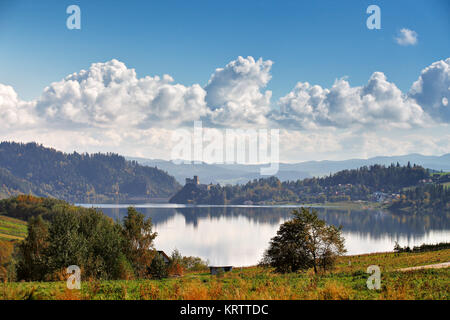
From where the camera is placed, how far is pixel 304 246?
117 ft

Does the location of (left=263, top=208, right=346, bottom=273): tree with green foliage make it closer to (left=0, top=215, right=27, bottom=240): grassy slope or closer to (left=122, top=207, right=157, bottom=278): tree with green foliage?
(left=122, top=207, right=157, bottom=278): tree with green foliage

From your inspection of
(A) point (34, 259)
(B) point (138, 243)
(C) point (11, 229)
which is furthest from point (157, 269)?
(C) point (11, 229)

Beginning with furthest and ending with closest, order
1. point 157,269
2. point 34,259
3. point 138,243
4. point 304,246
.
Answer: point 157,269 < point 138,243 < point 34,259 < point 304,246

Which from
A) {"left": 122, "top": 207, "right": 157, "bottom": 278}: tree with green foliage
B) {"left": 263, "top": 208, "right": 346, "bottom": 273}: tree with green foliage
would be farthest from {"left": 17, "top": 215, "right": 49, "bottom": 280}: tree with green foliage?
{"left": 263, "top": 208, "right": 346, "bottom": 273}: tree with green foliage

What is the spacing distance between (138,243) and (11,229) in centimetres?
11147

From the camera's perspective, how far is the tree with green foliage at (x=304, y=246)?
35344 millimetres

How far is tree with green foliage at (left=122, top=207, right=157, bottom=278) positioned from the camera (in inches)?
2024

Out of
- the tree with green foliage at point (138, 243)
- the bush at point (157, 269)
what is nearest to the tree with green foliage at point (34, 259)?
the tree with green foliage at point (138, 243)

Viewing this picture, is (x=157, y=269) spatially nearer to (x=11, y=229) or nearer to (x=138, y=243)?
(x=138, y=243)

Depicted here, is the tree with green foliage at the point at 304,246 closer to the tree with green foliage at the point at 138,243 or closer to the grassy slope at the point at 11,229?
the tree with green foliage at the point at 138,243

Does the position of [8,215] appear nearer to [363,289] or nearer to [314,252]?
[314,252]

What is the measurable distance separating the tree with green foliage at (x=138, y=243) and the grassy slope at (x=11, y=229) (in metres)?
87.7
